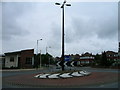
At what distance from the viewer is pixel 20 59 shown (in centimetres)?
5341

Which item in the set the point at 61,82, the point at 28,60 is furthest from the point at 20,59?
the point at 61,82

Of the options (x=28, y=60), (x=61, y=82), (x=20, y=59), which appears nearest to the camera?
(x=61, y=82)

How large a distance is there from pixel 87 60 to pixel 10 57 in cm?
6889

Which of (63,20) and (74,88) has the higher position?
(63,20)

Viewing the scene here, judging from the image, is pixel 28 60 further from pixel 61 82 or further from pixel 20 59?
pixel 61 82

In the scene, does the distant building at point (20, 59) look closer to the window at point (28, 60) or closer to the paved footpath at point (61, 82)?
the window at point (28, 60)

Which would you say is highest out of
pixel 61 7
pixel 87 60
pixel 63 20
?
pixel 61 7

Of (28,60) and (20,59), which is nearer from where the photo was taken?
(20,59)

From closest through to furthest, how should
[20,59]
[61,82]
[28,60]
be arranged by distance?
[61,82], [20,59], [28,60]

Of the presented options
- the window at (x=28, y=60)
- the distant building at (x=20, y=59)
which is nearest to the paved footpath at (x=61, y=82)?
the distant building at (x=20, y=59)

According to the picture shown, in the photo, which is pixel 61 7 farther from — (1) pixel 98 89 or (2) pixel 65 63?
(1) pixel 98 89

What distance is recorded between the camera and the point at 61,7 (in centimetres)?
2267

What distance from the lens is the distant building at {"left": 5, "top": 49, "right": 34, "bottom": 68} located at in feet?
175

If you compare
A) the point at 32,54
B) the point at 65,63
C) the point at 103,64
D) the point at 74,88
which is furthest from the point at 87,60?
the point at 74,88
